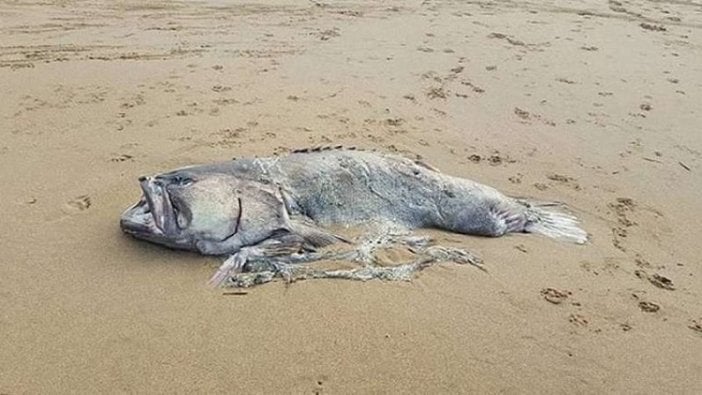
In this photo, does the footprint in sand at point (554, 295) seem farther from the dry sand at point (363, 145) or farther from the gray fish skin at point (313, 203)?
the gray fish skin at point (313, 203)

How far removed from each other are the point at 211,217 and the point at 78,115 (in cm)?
249

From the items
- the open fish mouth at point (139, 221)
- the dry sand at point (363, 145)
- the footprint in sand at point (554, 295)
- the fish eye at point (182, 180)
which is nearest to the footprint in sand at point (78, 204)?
the dry sand at point (363, 145)

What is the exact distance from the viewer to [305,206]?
178 inches

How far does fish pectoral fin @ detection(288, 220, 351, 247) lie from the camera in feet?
14.0

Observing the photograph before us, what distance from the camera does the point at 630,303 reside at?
4137 mm

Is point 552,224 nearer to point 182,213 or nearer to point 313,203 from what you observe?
point 313,203

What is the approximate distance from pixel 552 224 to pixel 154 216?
262 cm

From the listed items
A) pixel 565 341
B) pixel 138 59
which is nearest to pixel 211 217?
pixel 565 341

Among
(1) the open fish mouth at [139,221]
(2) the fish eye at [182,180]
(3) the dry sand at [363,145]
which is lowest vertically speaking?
(3) the dry sand at [363,145]

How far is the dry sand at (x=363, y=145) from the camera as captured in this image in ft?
11.4

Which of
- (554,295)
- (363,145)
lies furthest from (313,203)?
(554,295)

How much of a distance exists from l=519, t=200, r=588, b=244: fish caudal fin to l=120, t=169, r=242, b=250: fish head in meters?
2.03

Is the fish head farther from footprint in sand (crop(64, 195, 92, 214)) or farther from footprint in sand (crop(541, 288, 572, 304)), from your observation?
footprint in sand (crop(541, 288, 572, 304))

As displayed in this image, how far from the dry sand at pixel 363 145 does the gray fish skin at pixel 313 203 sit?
0.52 ft
